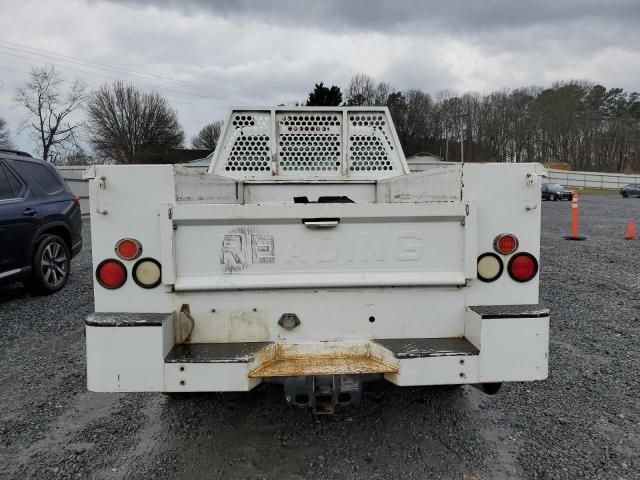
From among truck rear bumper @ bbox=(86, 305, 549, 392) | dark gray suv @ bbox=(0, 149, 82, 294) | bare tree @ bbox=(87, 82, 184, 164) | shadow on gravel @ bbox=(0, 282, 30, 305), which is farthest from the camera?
bare tree @ bbox=(87, 82, 184, 164)

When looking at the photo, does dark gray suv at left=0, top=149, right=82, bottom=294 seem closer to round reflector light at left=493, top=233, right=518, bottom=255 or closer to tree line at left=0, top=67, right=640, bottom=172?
round reflector light at left=493, top=233, right=518, bottom=255

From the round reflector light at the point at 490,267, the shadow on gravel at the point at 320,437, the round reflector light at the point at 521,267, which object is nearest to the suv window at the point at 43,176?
the shadow on gravel at the point at 320,437

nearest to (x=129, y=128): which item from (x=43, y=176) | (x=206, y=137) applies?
(x=206, y=137)

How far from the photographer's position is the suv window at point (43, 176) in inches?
269

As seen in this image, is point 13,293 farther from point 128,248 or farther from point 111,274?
point 128,248

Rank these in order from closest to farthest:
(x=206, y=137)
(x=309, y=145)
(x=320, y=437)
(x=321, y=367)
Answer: (x=321, y=367) → (x=320, y=437) → (x=309, y=145) → (x=206, y=137)

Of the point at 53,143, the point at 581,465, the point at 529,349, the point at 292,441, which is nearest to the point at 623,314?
the point at 581,465

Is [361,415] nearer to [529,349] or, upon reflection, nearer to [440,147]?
[529,349]

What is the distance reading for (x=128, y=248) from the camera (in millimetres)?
2643

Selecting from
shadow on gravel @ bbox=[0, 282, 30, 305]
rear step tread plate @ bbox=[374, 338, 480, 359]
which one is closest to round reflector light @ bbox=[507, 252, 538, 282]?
rear step tread plate @ bbox=[374, 338, 480, 359]

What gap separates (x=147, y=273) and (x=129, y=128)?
62.0 m

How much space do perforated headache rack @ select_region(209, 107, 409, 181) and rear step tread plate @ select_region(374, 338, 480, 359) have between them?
65.0 inches

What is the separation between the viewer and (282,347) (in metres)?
2.76

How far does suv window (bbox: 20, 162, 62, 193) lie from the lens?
682 centimetres
